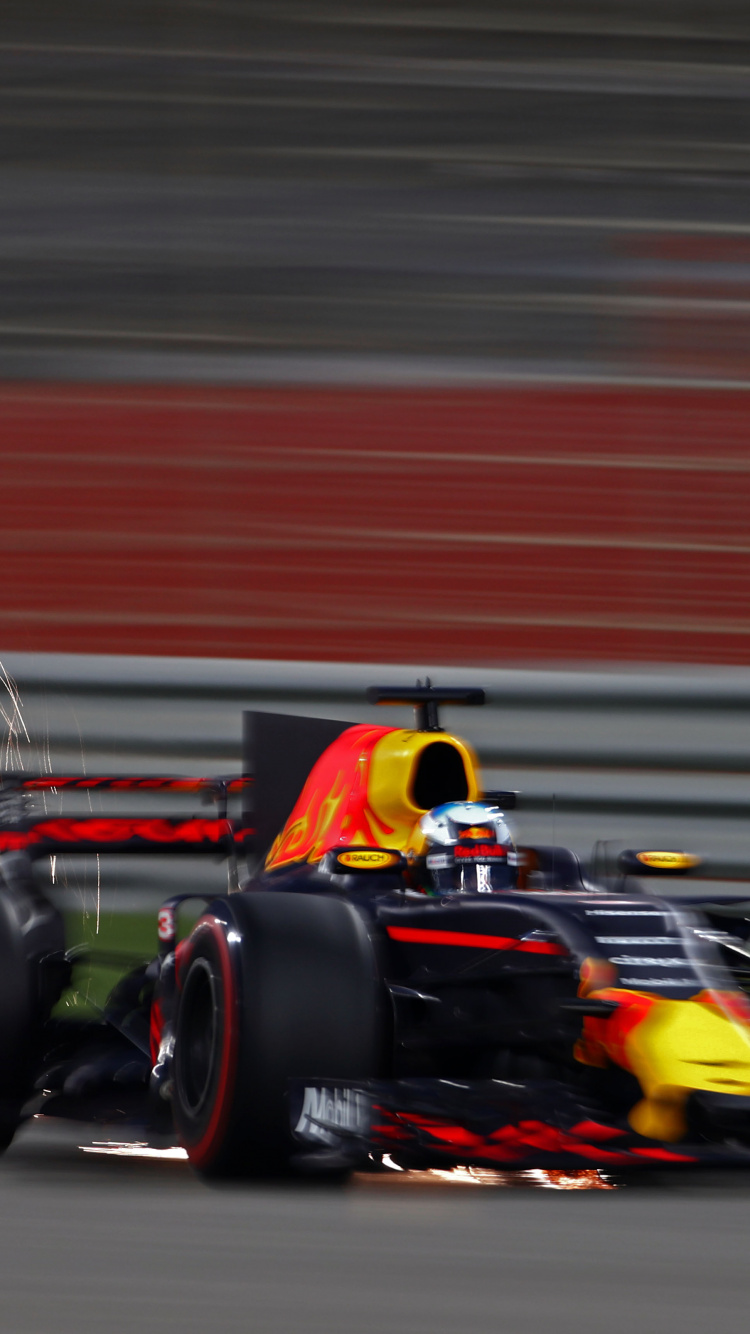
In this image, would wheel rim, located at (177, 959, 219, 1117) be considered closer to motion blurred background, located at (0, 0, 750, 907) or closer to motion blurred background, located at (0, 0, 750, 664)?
motion blurred background, located at (0, 0, 750, 907)

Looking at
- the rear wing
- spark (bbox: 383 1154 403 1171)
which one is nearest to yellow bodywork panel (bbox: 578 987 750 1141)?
spark (bbox: 383 1154 403 1171)

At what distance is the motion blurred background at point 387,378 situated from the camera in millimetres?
7426

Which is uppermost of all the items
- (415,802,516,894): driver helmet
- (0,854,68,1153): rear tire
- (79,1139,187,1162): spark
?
(415,802,516,894): driver helmet

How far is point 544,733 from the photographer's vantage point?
7.29 m

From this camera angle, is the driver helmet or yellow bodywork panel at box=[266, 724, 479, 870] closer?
the driver helmet

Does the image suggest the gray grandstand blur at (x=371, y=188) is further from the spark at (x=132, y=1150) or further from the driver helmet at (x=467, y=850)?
the spark at (x=132, y=1150)

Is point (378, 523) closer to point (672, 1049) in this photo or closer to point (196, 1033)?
point (196, 1033)

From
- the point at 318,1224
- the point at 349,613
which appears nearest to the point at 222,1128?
the point at 318,1224

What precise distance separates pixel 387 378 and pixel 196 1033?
3358mm

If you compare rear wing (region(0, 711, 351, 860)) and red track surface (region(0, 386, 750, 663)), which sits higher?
red track surface (region(0, 386, 750, 663))

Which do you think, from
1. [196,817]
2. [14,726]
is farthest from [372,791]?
[14,726]

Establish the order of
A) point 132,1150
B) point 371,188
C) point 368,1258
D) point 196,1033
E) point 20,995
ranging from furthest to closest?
point 371,188 → point 132,1150 → point 20,995 → point 196,1033 → point 368,1258

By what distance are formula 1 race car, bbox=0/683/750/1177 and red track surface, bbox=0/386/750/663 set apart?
1.74 m

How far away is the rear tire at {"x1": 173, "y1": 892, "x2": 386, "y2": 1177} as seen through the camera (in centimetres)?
447
